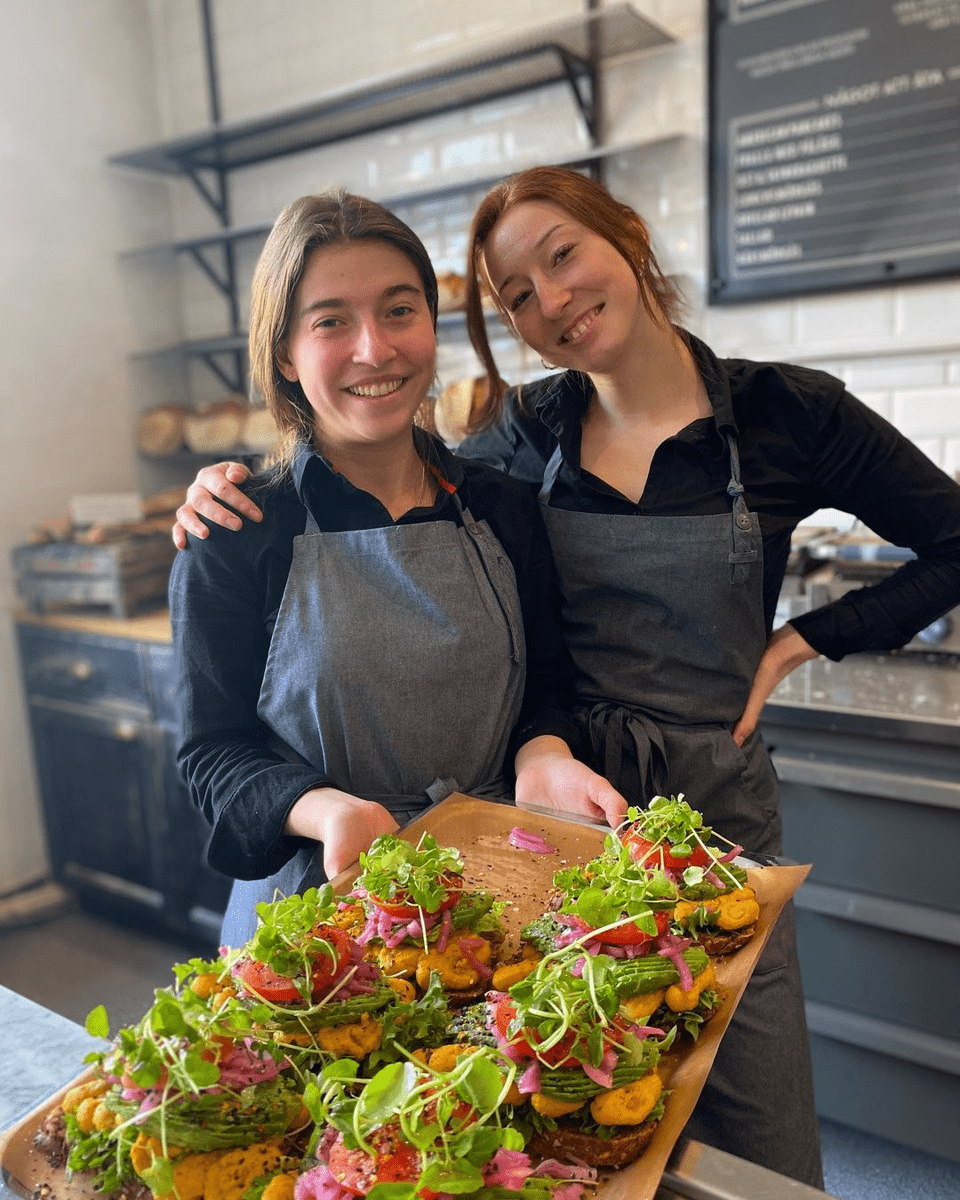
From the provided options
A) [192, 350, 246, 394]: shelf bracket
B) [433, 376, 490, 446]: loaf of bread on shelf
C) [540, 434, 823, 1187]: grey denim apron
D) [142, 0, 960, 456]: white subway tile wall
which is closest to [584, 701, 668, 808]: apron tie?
[540, 434, 823, 1187]: grey denim apron

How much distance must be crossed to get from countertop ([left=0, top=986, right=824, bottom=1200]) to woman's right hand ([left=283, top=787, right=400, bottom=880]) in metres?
0.30

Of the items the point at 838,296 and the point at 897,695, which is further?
the point at 838,296

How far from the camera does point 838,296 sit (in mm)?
2498

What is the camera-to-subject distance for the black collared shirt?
1415 mm

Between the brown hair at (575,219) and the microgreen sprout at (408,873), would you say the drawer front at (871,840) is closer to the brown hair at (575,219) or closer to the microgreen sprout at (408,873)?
the brown hair at (575,219)

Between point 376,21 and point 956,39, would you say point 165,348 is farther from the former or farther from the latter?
point 956,39

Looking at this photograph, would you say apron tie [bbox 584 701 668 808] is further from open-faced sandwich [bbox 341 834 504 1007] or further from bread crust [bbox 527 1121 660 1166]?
bread crust [bbox 527 1121 660 1166]

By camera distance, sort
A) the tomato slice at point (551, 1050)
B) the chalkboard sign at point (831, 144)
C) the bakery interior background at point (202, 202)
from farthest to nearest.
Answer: the bakery interior background at point (202, 202) → the chalkboard sign at point (831, 144) → the tomato slice at point (551, 1050)

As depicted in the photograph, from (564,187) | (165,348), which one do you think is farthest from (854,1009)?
(165,348)

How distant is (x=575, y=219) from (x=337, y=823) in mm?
878

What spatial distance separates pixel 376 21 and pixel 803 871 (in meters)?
3.09

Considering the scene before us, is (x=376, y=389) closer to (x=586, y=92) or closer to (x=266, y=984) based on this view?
(x=266, y=984)

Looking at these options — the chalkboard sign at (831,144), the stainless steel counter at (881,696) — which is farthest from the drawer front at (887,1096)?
the chalkboard sign at (831,144)

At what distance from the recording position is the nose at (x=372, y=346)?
1.20 m
